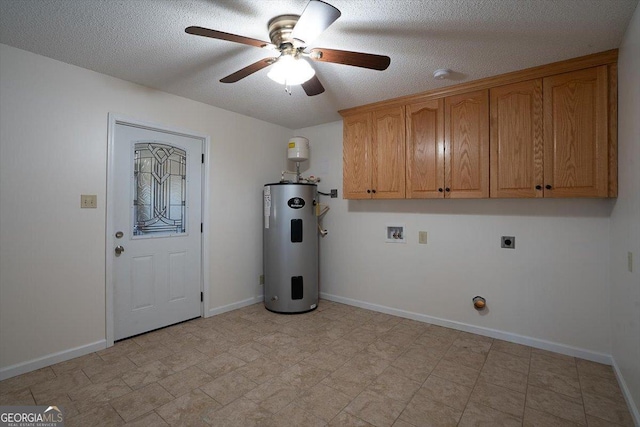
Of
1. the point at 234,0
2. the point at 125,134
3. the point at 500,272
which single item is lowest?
the point at 500,272

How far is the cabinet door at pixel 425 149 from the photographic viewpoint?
283 cm

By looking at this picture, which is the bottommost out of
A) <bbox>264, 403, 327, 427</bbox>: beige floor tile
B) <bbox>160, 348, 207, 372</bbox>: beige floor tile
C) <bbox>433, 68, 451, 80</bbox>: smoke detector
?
<bbox>264, 403, 327, 427</bbox>: beige floor tile

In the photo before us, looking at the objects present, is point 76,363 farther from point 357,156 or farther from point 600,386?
point 600,386

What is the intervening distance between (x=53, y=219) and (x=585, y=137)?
4.00 m

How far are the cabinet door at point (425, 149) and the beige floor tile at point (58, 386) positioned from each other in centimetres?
301

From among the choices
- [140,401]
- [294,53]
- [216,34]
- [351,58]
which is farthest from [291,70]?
[140,401]

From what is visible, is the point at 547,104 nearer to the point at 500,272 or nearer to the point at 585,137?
the point at 585,137

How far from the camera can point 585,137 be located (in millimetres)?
2211

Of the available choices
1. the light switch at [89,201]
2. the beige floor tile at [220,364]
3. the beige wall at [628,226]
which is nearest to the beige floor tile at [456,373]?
the beige wall at [628,226]

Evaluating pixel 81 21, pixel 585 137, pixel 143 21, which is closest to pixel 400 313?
pixel 585 137

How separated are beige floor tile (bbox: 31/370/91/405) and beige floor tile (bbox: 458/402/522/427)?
2.42 meters

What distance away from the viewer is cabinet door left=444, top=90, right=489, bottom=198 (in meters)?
2.61

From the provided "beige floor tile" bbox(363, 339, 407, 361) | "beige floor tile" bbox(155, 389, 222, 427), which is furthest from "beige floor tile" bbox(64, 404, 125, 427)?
"beige floor tile" bbox(363, 339, 407, 361)

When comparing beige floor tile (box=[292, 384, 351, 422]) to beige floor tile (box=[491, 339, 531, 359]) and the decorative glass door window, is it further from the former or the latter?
the decorative glass door window
